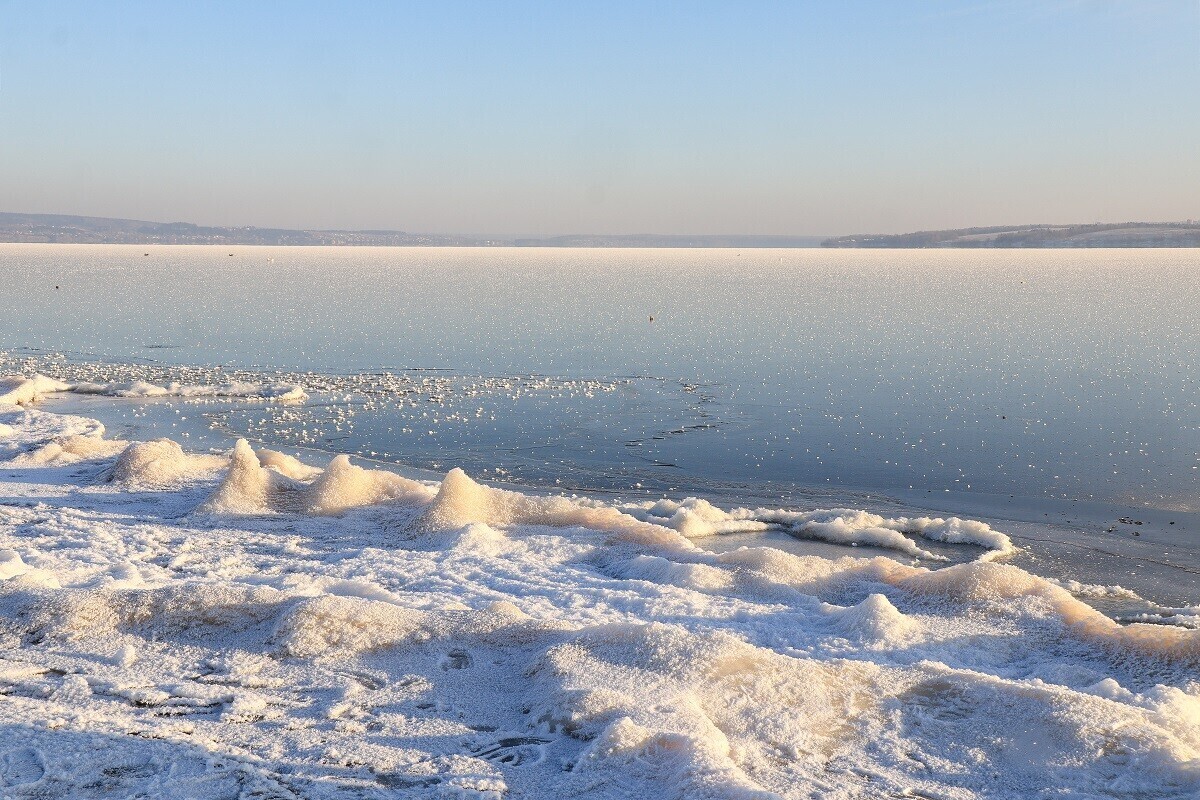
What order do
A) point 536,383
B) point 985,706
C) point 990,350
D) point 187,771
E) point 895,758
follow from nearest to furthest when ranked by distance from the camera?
1. point 187,771
2. point 895,758
3. point 985,706
4. point 536,383
5. point 990,350

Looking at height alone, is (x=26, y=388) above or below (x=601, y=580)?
above

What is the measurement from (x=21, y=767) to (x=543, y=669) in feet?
12.0

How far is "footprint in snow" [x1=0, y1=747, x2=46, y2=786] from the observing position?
6805 millimetres

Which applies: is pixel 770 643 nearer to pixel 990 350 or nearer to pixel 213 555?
pixel 213 555

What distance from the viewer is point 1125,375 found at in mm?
30094

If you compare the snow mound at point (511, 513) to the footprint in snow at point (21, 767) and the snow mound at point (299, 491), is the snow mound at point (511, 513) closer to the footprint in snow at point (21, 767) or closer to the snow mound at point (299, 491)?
the snow mound at point (299, 491)

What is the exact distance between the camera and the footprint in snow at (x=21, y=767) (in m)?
6.80

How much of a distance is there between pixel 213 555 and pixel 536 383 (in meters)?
16.8

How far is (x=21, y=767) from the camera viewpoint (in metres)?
6.97

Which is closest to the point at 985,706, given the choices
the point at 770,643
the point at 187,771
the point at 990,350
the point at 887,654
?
the point at 887,654

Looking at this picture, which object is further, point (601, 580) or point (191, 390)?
point (191, 390)

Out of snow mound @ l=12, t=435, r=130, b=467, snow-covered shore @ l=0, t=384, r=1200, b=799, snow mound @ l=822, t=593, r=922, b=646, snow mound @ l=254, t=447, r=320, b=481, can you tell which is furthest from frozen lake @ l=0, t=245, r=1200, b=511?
snow mound @ l=822, t=593, r=922, b=646

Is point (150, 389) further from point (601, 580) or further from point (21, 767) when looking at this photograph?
point (21, 767)

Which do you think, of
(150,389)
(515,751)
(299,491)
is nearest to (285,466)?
(299,491)
